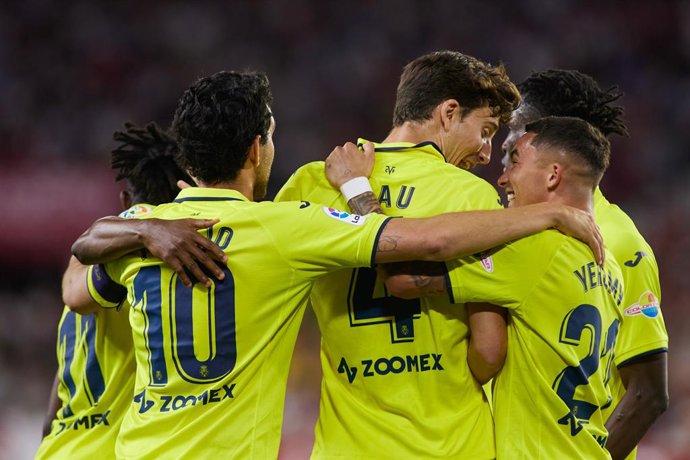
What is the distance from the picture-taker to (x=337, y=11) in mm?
11766

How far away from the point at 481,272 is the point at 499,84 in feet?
2.64

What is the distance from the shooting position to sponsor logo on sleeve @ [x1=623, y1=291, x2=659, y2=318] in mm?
4047

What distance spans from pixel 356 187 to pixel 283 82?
7.89m

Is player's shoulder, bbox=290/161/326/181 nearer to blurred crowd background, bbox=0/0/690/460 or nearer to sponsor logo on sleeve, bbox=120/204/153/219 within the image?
sponsor logo on sleeve, bbox=120/204/153/219

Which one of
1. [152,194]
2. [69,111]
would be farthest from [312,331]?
[152,194]

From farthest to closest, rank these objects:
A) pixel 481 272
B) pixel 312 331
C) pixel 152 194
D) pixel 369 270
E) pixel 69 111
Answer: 1. pixel 69 111
2. pixel 312 331
3. pixel 152 194
4. pixel 369 270
5. pixel 481 272

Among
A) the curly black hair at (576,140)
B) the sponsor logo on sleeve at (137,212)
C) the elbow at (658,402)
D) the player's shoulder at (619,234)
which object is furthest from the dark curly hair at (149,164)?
the elbow at (658,402)

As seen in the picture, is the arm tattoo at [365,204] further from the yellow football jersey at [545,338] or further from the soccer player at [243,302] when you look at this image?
the yellow football jersey at [545,338]

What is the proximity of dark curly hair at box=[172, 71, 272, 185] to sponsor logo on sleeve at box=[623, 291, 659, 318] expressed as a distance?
1.74m

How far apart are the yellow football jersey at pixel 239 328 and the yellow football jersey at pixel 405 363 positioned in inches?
10.3

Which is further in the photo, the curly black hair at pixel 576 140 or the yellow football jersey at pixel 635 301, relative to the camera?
the yellow football jersey at pixel 635 301

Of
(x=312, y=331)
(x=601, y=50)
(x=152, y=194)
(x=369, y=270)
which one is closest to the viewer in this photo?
(x=369, y=270)

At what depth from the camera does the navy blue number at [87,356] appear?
14.0ft

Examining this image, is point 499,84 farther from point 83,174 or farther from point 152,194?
point 83,174
